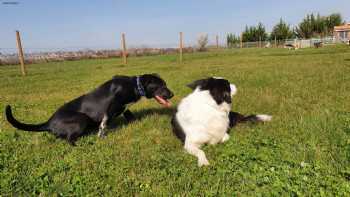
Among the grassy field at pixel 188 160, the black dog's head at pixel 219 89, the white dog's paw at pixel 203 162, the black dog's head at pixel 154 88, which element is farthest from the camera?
the black dog's head at pixel 154 88

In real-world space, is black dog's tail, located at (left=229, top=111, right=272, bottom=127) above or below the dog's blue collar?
below

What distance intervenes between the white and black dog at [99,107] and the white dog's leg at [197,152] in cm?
130

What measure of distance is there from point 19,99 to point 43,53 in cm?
3270

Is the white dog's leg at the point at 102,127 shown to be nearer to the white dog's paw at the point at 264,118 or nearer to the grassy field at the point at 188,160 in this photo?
the grassy field at the point at 188,160

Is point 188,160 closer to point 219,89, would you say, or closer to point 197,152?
point 197,152

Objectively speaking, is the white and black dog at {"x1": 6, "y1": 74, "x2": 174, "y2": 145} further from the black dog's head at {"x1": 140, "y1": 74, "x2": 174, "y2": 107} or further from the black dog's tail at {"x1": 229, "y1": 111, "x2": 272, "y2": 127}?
the black dog's tail at {"x1": 229, "y1": 111, "x2": 272, "y2": 127}

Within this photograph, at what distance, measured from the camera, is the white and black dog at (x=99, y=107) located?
15.2ft

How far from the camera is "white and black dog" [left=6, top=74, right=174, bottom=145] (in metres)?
4.62

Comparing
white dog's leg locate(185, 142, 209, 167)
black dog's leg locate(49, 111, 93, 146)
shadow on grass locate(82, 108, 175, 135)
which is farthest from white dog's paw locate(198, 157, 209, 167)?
shadow on grass locate(82, 108, 175, 135)

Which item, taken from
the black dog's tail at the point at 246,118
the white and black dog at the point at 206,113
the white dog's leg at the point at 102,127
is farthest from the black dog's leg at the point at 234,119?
the white dog's leg at the point at 102,127

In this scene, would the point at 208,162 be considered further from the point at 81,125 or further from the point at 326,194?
the point at 81,125

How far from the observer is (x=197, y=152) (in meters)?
3.81

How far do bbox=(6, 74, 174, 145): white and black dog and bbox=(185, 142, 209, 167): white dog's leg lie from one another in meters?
1.30

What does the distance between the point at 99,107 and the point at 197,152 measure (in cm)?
191
